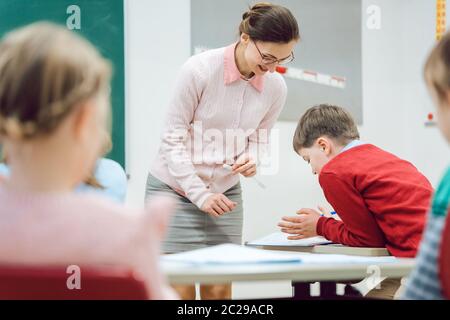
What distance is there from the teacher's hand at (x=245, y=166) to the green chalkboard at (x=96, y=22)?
3.46ft

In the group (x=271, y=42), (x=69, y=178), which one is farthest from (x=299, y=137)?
(x=69, y=178)

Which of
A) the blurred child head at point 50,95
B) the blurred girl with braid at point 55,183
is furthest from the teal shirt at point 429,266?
the blurred child head at point 50,95

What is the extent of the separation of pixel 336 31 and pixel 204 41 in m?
0.89

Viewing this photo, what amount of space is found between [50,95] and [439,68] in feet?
1.79

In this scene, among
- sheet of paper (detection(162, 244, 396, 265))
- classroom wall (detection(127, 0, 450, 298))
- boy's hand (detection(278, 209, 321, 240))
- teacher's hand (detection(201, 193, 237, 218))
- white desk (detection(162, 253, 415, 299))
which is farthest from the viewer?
classroom wall (detection(127, 0, 450, 298))

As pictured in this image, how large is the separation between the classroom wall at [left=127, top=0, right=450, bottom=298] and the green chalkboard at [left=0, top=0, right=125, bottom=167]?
6 cm

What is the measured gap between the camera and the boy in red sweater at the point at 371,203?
1955 millimetres

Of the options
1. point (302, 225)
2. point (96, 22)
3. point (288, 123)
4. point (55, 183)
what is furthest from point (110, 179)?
point (288, 123)

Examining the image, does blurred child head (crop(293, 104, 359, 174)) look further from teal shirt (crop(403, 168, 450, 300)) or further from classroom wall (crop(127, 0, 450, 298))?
teal shirt (crop(403, 168, 450, 300))

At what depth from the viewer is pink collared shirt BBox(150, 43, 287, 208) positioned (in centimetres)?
235

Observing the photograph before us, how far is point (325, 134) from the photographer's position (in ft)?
7.68

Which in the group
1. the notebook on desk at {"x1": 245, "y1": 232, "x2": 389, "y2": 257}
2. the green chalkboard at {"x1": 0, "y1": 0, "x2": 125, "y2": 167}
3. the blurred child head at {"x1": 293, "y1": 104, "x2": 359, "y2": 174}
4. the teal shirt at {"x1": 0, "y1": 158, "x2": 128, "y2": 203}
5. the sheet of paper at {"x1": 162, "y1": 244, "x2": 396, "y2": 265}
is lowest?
the notebook on desk at {"x1": 245, "y1": 232, "x2": 389, "y2": 257}

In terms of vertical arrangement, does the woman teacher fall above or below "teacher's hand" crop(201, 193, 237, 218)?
above

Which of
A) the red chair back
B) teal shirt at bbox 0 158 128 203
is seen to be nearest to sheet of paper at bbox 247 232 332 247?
teal shirt at bbox 0 158 128 203
